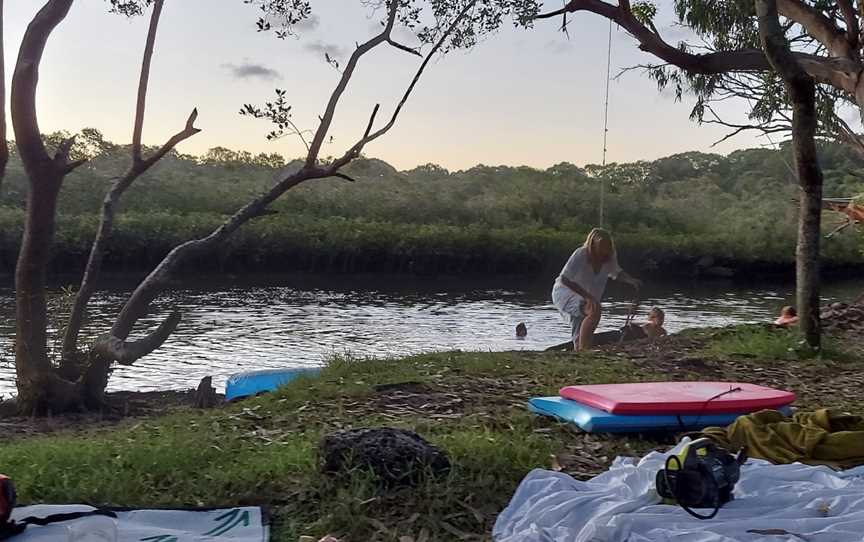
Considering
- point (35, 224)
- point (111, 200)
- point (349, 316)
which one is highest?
point (111, 200)

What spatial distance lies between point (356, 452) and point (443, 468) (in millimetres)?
355

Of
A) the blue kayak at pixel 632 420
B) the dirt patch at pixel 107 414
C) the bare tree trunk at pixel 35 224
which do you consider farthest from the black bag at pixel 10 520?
the bare tree trunk at pixel 35 224

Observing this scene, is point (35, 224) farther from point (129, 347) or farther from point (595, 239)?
point (595, 239)

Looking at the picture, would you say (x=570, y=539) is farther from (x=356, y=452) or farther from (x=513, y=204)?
(x=513, y=204)

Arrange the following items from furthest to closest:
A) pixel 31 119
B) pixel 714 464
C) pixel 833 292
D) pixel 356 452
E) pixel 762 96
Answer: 1. pixel 833 292
2. pixel 762 96
3. pixel 31 119
4. pixel 356 452
5. pixel 714 464

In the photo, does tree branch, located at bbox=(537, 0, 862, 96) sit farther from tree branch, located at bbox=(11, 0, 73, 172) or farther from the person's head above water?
tree branch, located at bbox=(11, 0, 73, 172)

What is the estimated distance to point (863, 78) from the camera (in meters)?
7.63

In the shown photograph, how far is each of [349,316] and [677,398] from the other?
1296 centimetres

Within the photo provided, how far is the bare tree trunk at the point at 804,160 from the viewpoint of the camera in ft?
23.1

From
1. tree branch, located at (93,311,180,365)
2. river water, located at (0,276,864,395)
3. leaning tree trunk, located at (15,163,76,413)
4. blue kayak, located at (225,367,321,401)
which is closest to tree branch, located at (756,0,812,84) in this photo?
river water, located at (0,276,864,395)

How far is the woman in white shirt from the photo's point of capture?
27.3 feet

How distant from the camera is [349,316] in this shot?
17328 millimetres

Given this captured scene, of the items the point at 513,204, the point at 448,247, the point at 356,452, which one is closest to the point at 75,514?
the point at 356,452

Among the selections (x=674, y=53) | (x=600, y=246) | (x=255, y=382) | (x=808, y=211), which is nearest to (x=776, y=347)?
(x=808, y=211)
